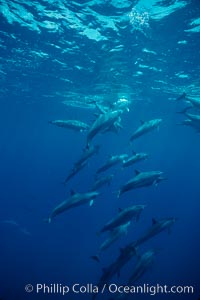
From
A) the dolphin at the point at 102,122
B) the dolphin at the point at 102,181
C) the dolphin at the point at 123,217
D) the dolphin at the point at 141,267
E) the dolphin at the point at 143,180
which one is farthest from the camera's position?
the dolphin at the point at 102,181

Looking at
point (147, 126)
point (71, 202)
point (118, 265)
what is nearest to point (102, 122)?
point (147, 126)

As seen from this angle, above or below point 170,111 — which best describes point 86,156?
below

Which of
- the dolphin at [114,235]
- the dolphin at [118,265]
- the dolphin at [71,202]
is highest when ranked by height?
the dolphin at [71,202]

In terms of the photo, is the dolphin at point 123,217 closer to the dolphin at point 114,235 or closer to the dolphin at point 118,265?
the dolphin at point 114,235

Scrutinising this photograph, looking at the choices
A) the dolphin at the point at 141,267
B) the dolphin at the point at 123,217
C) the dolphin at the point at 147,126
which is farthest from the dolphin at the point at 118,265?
the dolphin at the point at 147,126

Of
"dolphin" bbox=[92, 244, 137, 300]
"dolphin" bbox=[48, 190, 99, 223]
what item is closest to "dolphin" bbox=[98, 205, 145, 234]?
"dolphin" bbox=[92, 244, 137, 300]

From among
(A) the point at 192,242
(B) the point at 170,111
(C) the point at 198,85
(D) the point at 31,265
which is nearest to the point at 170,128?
(B) the point at 170,111

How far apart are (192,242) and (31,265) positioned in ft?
79.0

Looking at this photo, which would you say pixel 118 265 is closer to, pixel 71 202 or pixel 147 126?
pixel 71 202

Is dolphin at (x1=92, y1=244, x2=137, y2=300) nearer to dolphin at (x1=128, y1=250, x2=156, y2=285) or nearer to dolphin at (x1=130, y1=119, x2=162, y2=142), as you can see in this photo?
dolphin at (x1=128, y1=250, x2=156, y2=285)

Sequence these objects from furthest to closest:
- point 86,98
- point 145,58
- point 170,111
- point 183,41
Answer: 1. point 170,111
2. point 86,98
3. point 145,58
4. point 183,41

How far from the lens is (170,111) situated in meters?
39.9

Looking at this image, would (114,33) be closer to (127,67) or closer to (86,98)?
(127,67)

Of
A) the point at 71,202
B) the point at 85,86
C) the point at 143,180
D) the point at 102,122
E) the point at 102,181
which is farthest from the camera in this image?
the point at 85,86
